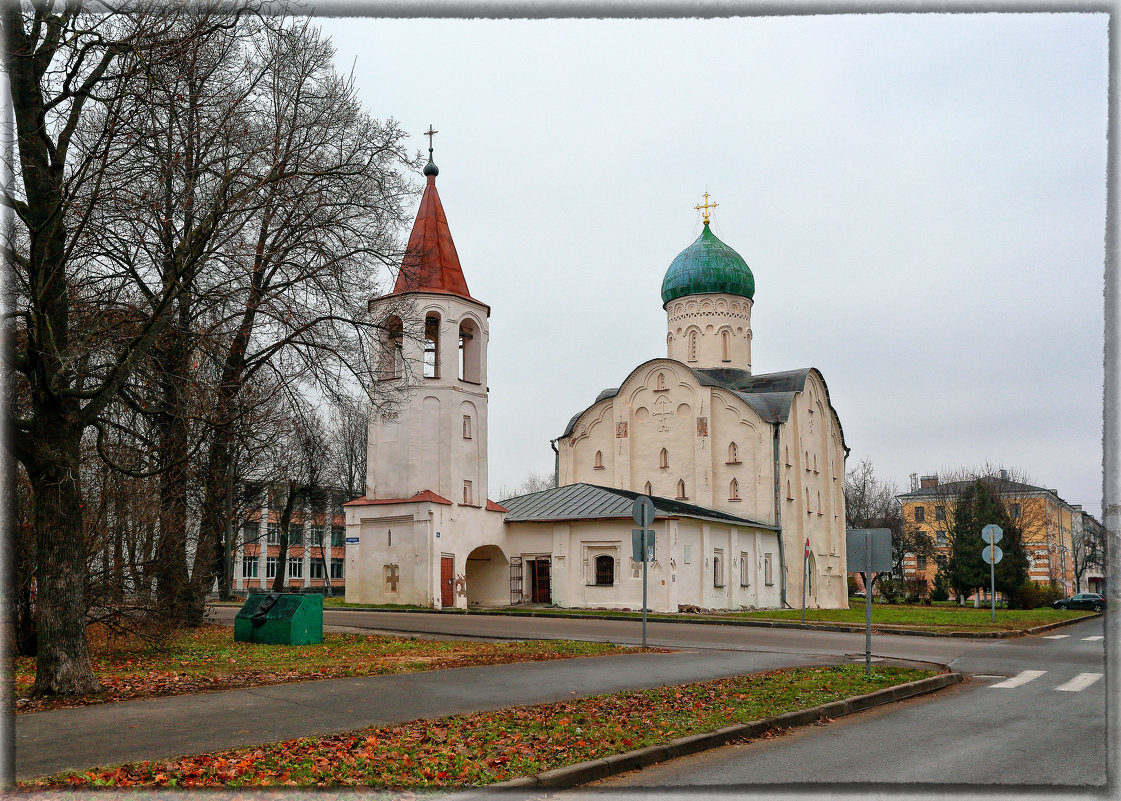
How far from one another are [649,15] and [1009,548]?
5345 cm

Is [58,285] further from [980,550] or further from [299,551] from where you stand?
[299,551]

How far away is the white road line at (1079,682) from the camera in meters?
12.9

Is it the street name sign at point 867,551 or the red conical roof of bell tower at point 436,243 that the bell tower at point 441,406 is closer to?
the red conical roof of bell tower at point 436,243

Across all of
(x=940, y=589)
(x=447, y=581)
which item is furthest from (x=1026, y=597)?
(x=447, y=581)

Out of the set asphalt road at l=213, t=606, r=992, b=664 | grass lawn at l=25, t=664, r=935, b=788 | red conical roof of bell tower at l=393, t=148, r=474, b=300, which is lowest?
asphalt road at l=213, t=606, r=992, b=664

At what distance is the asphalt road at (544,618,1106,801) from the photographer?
688 centimetres

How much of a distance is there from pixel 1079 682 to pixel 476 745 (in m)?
10.3

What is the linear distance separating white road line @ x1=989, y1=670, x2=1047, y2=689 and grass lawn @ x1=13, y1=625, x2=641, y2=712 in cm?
615

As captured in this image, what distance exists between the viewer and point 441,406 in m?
36.3

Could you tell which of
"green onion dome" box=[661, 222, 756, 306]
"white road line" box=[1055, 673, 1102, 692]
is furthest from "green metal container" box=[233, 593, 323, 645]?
"green onion dome" box=[661, 222, 756, 306]

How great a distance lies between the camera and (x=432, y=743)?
7680 mm

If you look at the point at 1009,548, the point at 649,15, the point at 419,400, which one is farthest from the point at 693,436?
the point at 649,15

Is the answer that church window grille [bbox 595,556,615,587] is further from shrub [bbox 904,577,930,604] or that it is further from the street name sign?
shrub [bbox 904,577,930,604]

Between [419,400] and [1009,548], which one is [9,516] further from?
[1009,548]
